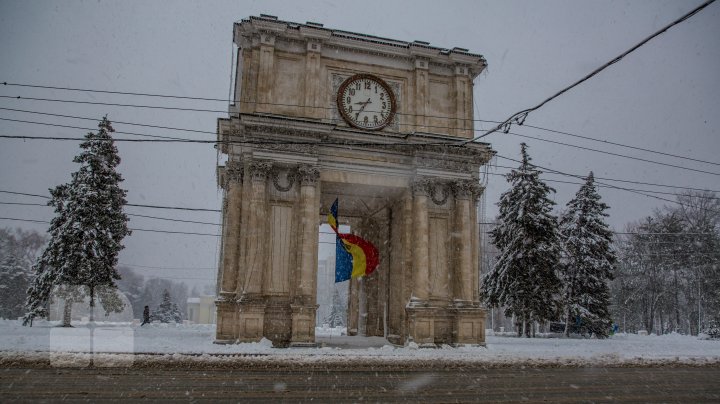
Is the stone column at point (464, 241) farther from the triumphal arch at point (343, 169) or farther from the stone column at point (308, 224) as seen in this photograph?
the stone column at point (308, 224)

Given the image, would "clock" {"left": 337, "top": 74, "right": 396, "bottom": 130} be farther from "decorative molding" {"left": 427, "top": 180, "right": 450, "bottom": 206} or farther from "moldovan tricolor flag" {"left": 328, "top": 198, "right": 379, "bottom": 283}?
"moldovan tricolor flag" {"left": 328, "top": 198, "right": 379, "bottom": 283}

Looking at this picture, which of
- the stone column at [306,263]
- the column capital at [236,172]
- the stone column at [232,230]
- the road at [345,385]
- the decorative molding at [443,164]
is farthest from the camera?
the decorative molding at [443,164]

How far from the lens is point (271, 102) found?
834 inches

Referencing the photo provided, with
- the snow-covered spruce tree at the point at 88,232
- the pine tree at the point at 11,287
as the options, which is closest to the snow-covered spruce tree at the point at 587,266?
the snow-covered spruce tree at the point at 88,232

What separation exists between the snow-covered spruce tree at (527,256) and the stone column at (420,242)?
13448 millimetres

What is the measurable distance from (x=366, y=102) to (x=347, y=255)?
6671 mm

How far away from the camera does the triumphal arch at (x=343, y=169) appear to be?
1980cm

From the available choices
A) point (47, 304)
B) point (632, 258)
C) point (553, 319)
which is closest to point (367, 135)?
point (553, 319)

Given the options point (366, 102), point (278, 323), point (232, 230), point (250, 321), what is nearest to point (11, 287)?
point (232, 230)

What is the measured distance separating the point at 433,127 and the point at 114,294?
889 inches

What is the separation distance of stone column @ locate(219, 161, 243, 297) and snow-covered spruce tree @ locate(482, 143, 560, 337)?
19010mm

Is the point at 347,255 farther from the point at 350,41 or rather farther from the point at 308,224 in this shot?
the point at 350,41

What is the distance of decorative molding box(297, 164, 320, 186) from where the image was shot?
66.8 ft

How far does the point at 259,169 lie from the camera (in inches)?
789
